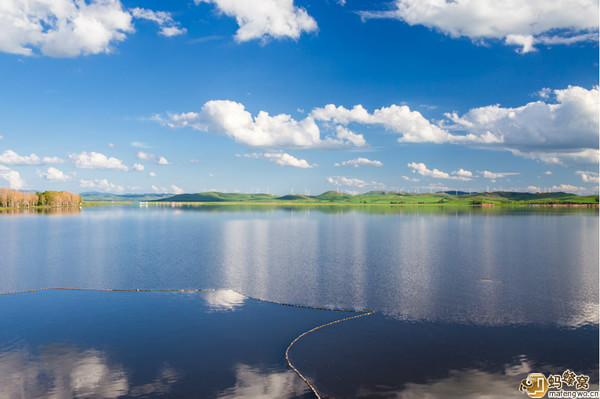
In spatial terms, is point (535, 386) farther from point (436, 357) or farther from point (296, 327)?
point (296, 327)

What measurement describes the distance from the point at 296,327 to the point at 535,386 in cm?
1559

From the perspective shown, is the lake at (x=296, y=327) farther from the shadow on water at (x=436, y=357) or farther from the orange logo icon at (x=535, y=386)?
the orange logo icon at (x=535, y=386)

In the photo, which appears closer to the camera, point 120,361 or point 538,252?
point 120,361

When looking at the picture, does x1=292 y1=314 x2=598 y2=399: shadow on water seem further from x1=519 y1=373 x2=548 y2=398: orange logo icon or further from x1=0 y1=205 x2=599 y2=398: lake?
x1=519 y1=373 x2=548 y2=398: orange logo icon

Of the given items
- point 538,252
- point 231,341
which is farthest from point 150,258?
point 538,252

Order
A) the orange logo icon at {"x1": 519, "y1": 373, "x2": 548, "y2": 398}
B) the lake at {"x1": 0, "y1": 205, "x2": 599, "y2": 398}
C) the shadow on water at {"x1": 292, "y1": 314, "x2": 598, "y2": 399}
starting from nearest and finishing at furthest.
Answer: the orange logo icon at {"x1": 519, "y1": 373, "x2": 548, "y2": 398}
the shadow on water at {"x1": 292, "y1": 314, "x2": 598, "y2": 399}
the lake at {"x1": 0, "y1": 205, "x2": 599, "y2": 398}

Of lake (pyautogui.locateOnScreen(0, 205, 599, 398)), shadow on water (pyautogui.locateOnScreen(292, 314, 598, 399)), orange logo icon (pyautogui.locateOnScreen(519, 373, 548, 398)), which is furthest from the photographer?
lake (pyautogui.locateOnScreen(0, 205, 599, 398))

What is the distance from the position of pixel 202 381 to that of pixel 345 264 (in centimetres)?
3409

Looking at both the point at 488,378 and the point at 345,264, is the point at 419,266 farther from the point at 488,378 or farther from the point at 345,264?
the point at 488,378

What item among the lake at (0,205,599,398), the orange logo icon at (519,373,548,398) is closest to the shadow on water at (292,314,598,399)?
the lake at (0,205,599,398)

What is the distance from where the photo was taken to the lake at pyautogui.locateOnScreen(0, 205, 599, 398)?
68.2ft

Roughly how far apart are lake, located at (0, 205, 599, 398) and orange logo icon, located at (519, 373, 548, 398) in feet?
1.67

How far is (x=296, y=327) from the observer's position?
28750mm

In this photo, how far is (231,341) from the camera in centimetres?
2627
